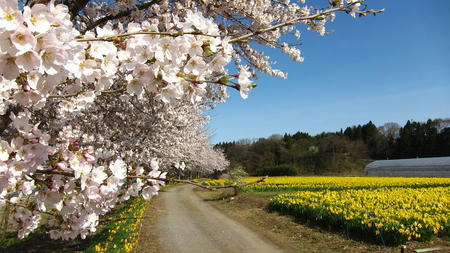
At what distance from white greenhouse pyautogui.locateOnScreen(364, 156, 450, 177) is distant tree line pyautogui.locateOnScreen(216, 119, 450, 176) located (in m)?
7.64

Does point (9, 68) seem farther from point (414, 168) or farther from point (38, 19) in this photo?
point (414, 168)

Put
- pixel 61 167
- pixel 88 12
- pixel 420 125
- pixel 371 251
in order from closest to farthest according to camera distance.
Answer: pixel 61 167 < pixel 88 12 < pixel 371 251 < pixel 420 125

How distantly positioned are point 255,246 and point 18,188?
20.1 feet

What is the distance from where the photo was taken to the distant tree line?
44.2 metres

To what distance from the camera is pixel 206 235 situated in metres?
8.80

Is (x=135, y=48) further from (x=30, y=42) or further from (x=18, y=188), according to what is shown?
(x=18, y=188)

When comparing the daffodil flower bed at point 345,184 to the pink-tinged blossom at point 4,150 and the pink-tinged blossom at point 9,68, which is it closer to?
the pink-tinged blossom at point 4,150

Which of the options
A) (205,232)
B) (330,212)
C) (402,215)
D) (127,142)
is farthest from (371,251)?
(127,142)

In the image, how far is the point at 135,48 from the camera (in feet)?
4.61

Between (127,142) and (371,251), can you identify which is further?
(127,142)

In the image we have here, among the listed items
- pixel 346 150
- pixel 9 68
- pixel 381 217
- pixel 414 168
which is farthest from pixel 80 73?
pixel 346 150

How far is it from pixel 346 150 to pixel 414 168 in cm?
2348

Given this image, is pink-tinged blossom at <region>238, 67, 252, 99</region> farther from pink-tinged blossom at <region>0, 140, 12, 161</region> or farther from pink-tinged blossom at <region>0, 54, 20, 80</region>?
pink-tinged blossom at <region>0, 140, 12, 161</region>

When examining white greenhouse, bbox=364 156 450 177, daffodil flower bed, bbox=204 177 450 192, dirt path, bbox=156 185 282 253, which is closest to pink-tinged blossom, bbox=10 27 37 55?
dirt path, bbox=156 185 282 253
